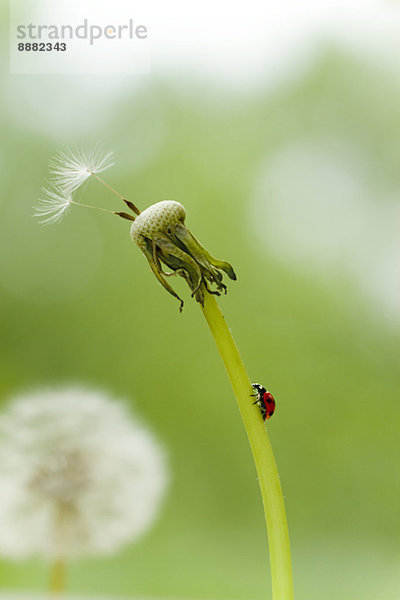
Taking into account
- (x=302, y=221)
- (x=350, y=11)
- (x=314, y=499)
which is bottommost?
(x=314, y=499)

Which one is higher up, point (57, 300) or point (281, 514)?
point (57, 300)

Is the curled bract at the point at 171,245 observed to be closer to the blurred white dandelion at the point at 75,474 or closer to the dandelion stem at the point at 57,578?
the blurred white dandelion at the point at 75,474

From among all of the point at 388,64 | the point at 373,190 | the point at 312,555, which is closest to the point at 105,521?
the point at 312,555

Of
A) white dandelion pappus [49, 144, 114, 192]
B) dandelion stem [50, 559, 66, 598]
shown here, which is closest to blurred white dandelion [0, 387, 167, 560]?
dandelion stem [50, 559, 66, 598]

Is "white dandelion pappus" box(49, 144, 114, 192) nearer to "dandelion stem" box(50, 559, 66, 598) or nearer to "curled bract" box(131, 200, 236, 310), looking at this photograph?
"curled bract" box(131, 200, 236, 310)

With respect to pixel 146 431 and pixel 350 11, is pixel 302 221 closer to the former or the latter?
pixel 350 11

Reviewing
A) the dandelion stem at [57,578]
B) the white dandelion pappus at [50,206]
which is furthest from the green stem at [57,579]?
the white dandelion pappus at [50,206]
